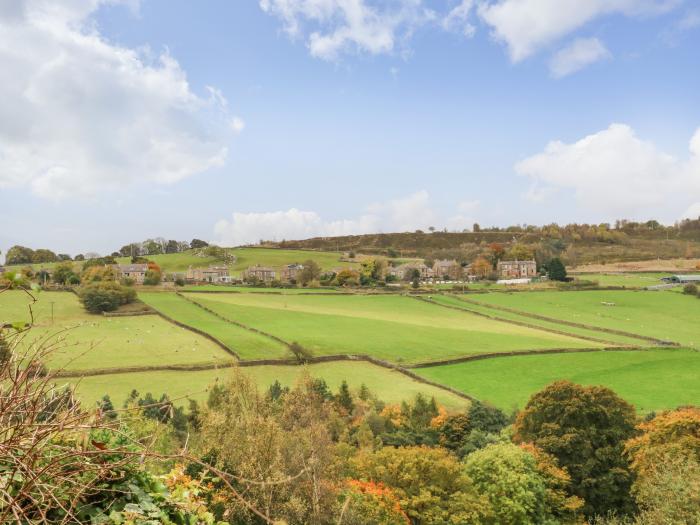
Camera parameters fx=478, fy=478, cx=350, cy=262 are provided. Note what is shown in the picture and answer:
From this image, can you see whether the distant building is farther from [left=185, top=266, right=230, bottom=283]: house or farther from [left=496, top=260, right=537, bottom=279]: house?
[left=185, top=266, right=230, bottom=283]: house

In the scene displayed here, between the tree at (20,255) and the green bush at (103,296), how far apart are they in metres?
61.1

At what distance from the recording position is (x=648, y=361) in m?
51.1

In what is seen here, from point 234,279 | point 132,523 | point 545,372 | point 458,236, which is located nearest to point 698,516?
point 132,523

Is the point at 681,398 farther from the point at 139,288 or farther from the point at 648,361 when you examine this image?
the point at 139,288

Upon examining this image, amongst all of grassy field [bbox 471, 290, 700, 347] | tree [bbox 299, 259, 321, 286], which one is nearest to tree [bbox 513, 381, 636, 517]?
grassy field [bbox 471, 290, 700, 347]

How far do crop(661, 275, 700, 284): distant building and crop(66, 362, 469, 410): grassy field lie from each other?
8245 cm

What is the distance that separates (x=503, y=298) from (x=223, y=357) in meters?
55.1

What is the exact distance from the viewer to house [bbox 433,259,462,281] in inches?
4727

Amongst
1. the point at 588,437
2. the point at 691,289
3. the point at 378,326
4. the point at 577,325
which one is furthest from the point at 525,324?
the point at 588,437

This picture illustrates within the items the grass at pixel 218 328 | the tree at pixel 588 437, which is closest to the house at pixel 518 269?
the grass at pixel 218 328

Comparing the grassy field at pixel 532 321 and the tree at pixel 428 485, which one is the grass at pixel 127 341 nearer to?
the tree at pixel 428 485

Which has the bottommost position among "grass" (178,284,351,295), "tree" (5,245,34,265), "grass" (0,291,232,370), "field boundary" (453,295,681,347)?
"field boundary" (453,295,681,347)

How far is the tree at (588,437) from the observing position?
25.9 metres

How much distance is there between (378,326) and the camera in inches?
2685
